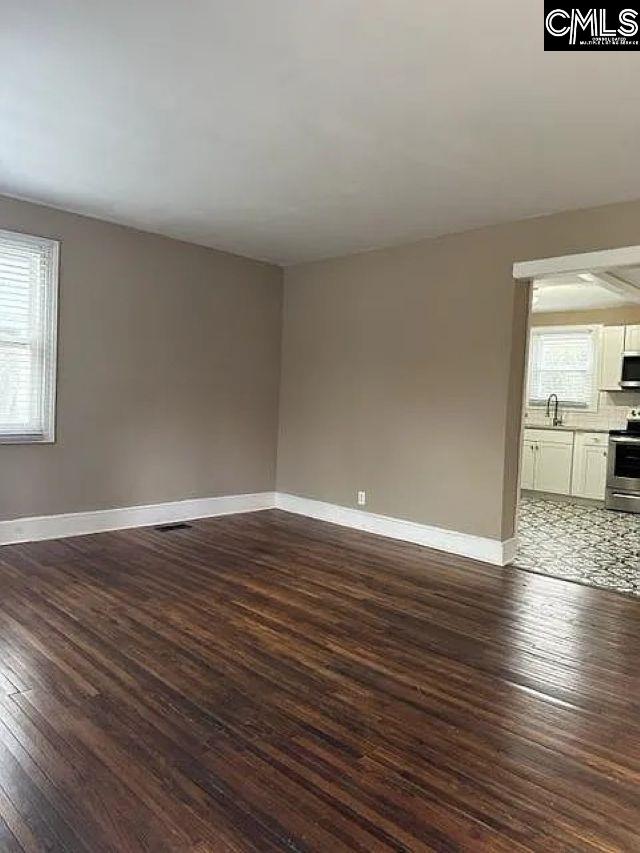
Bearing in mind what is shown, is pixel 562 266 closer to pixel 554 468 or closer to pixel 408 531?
pixel 408 531

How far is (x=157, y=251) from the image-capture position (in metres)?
5.50

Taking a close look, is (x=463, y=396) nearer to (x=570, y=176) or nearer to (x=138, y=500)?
(x=570, y=176)

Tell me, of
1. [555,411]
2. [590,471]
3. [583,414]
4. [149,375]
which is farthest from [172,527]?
[583,414]

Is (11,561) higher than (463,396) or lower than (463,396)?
lower

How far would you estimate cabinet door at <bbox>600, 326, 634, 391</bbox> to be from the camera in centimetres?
763

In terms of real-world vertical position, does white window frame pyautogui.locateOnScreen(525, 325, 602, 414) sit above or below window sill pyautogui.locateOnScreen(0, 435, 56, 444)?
above

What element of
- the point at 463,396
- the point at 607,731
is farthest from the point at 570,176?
the point at 607,731

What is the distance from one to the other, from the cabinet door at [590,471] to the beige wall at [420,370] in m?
3.16

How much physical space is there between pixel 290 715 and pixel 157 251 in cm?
438

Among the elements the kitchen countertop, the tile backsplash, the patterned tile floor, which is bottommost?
the patterned tile floor

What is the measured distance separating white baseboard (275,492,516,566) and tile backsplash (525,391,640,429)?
9.96 feet

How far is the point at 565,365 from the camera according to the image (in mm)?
8297

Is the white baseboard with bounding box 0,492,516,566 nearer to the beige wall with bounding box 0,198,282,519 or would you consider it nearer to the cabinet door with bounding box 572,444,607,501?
the beige wall with bounding box 0,198,282,519

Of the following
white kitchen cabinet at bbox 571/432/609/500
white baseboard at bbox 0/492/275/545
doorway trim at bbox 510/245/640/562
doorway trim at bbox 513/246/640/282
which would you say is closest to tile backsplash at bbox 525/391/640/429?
white kitchen cabinet at bbox 571/432/609/500
